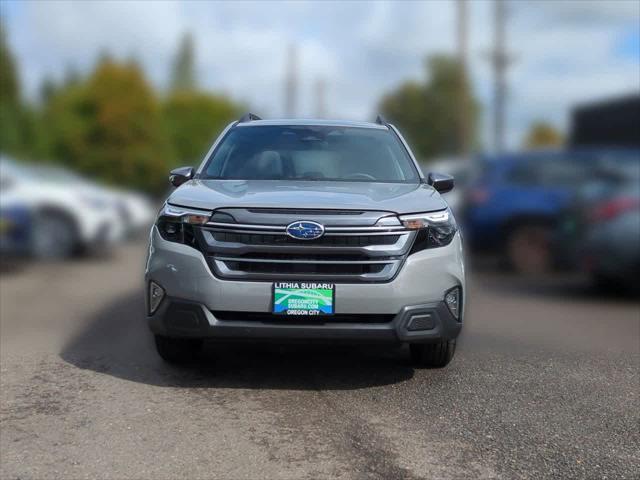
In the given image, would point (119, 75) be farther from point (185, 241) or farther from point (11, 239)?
point (185, 241)

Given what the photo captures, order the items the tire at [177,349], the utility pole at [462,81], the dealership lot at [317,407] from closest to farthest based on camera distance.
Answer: the dealership lot at [317,407], the tire at [177,349], the utility pole at [462,81]

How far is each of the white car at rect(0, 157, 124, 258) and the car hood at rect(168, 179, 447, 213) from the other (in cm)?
715

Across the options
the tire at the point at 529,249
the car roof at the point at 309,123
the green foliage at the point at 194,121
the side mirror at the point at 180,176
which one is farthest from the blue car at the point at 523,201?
the green foliage at the point at 194,121

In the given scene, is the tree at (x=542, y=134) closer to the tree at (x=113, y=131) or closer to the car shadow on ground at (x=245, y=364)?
the tree at (x=113, y=131)

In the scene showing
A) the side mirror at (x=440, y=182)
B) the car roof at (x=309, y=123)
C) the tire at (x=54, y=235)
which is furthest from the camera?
the tire at (x=54, y=235)

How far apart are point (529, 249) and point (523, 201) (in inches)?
28.9

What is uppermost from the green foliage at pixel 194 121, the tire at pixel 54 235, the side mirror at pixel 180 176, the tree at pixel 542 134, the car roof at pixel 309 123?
the car roof at pixel 309 123

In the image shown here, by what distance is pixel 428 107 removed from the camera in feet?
209

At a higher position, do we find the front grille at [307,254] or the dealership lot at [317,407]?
the front grille at [307,254]

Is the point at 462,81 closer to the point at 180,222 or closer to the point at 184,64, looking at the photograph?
the point at 180,222

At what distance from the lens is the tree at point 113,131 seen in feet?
166

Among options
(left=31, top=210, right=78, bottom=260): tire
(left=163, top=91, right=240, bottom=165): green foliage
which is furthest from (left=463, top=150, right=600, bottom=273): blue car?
(left=163, top=91, right=240, bottom=165): green foliage

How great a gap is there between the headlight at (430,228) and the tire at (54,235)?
354 inches

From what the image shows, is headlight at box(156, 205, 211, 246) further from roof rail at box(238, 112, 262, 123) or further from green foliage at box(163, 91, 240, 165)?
green foliage at box(163, 91, 240, 165)
